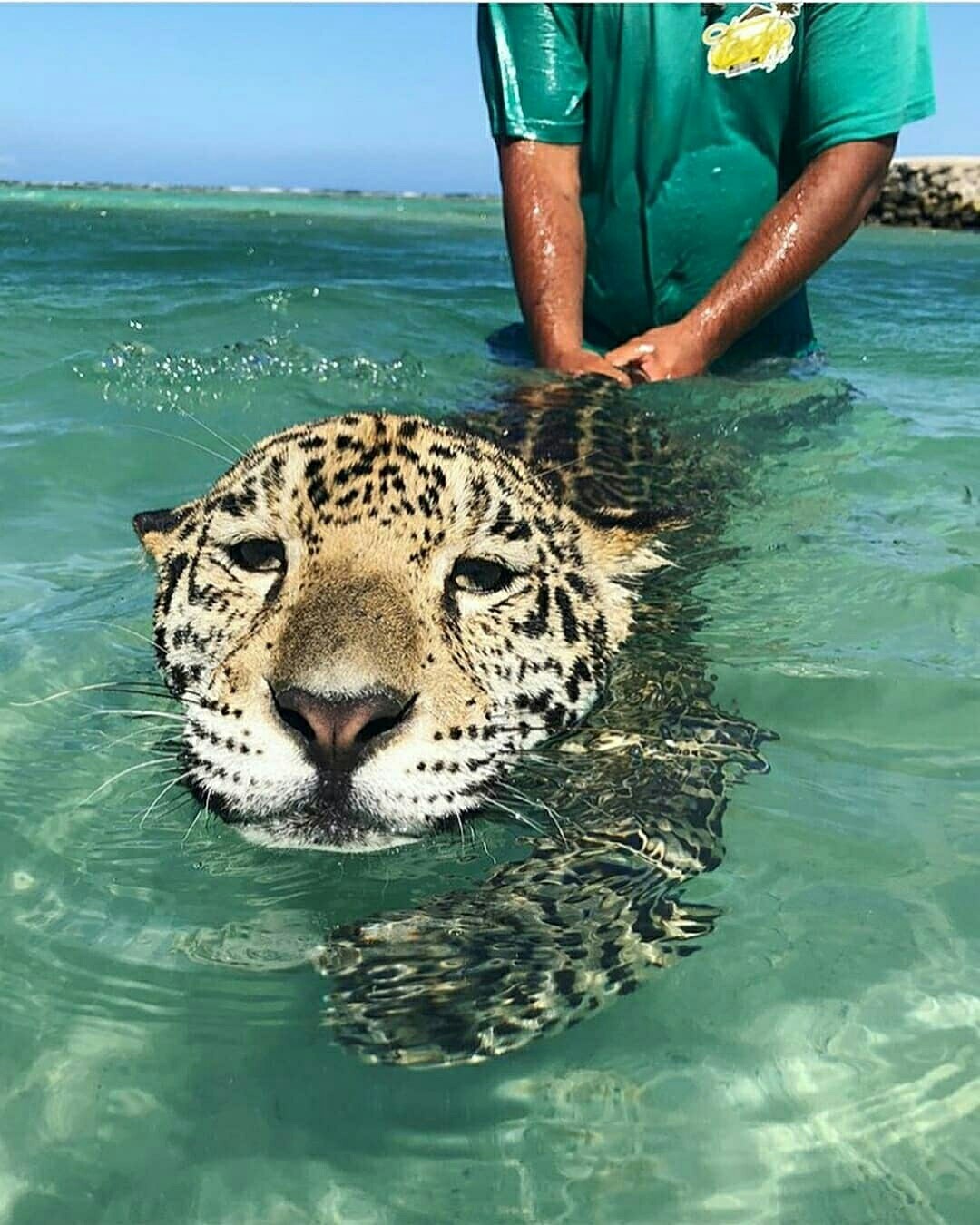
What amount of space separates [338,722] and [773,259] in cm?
552

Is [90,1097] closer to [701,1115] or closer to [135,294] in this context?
[701,1115]

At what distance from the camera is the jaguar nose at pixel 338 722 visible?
10.7 feet

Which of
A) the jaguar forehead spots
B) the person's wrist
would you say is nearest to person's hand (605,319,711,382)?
the person's wrist

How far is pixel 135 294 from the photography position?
15.2m

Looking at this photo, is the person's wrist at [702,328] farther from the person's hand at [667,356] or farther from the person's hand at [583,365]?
the person's hand at [583,365]

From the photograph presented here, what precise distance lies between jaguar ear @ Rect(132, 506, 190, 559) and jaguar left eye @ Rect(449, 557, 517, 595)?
1.07m

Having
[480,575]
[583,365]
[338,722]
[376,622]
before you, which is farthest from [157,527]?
[583,365]

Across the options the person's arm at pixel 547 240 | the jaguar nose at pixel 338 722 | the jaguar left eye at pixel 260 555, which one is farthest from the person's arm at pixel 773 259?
the jaguar nose at pixel 338 722

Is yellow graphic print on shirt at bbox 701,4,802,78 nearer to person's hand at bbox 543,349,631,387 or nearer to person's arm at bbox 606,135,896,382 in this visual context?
person's arm at bbox 606,135,896,382

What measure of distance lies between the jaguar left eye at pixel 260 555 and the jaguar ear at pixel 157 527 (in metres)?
0.52

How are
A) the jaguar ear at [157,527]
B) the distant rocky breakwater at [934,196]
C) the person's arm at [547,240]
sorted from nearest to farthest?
1. the jaguar ear at [157,527]
2. the person's arm at [547,240]
3. the distant rocky breakwater at [934,196]

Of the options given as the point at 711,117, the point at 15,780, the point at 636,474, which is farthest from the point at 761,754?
the point at 711,117

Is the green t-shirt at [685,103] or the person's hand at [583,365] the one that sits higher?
the green t-shirt at [685,103]

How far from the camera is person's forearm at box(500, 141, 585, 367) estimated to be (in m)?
8.07
